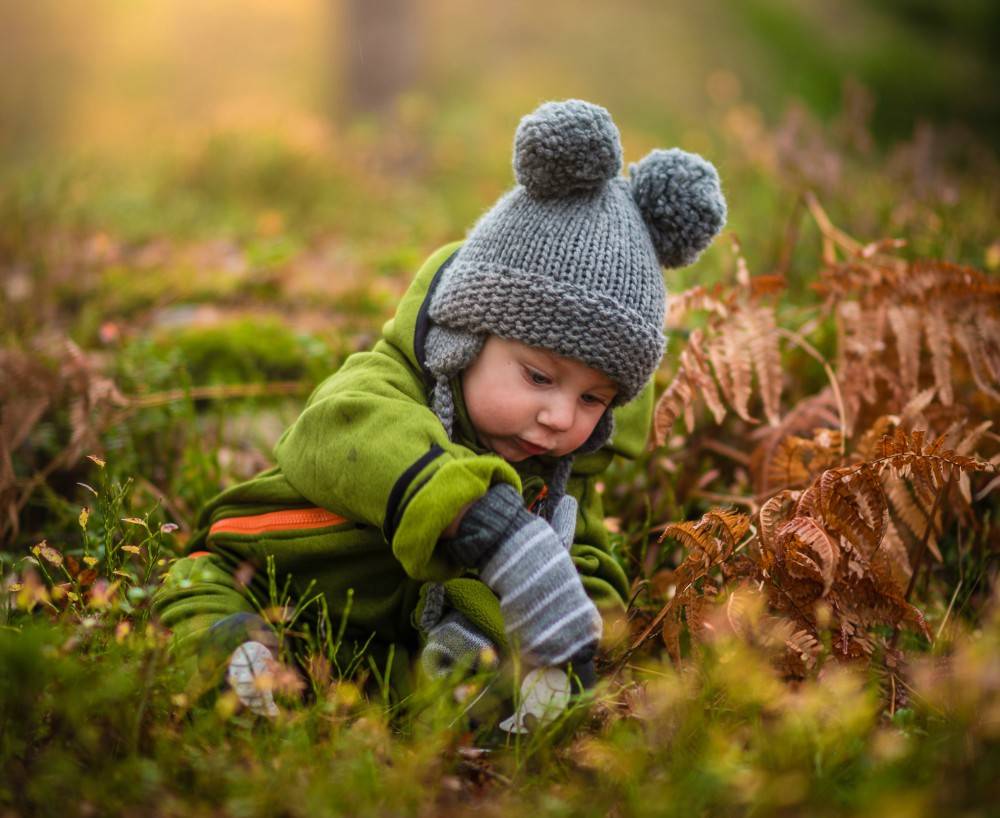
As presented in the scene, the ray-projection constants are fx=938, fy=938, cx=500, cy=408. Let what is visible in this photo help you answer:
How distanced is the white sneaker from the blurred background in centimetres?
112

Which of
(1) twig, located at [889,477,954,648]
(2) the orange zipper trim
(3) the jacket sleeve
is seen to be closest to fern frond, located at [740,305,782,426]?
(1) twig, located at [889,477,954,648]

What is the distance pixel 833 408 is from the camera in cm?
344

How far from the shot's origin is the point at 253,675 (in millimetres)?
2012

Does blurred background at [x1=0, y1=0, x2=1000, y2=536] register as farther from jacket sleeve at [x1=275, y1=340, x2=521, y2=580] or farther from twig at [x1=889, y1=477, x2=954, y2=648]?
twig at [x1=889, y1=477, x2=954, y2=648]

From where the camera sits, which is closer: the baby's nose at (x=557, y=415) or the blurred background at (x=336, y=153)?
the baby's nose at (x=557, y=415)

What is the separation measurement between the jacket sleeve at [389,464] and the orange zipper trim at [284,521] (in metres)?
0.11

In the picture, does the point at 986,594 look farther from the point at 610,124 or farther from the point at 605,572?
the point at 610,124

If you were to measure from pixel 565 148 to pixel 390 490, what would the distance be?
0.92 m

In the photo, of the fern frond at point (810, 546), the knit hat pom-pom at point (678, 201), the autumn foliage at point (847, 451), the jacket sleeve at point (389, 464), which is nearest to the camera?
the jacket sleeve at point (389, 464)

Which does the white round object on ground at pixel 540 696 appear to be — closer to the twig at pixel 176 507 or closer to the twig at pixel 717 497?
the twig at pixel 717 497

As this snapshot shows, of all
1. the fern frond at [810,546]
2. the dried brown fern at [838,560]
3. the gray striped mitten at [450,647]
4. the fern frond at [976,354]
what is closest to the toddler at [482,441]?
the gray striped mitten at [450,647]

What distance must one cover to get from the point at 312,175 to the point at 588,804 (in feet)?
20.3

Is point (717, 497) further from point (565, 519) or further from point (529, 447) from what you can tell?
point (529, 447)

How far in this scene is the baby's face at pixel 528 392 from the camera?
230 centimetres
